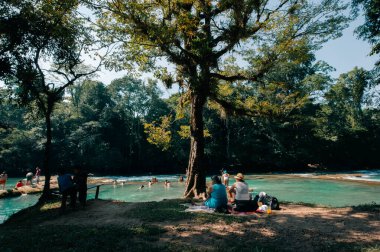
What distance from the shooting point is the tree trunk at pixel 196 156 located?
47.9 ft

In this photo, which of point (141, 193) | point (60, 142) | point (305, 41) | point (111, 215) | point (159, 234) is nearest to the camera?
point (159, 234)

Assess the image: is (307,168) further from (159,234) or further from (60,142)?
(159,234)

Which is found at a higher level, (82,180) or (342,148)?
(342,148)

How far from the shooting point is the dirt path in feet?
21.4

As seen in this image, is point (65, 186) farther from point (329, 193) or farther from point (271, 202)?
point (329, 193)

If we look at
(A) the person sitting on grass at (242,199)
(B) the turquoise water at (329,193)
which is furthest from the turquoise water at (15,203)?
(B) the turquoise water at (329,193)

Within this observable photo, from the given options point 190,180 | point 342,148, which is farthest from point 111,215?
point 342,148

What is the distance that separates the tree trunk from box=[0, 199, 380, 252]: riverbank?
488 cm

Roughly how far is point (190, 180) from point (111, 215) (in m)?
5.59

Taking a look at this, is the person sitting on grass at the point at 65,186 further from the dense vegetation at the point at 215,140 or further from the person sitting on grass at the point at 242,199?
the dense vegetation at the point at 215,140

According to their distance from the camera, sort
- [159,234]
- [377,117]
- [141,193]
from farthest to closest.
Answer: [377,117], [141,193], [159,234]

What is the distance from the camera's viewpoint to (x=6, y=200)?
22.1 metres

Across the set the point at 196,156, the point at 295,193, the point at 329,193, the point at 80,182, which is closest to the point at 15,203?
the point at 80,182

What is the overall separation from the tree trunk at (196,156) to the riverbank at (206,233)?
488 centimetres
